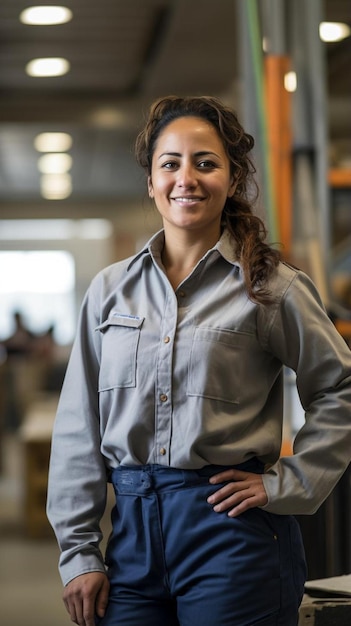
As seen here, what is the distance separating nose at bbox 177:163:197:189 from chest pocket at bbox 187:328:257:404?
0.73 ft

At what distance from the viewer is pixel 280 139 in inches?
148

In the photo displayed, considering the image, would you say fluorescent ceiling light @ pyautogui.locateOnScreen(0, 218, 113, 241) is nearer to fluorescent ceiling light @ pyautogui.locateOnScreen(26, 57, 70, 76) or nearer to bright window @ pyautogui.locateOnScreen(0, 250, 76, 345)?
bright window @ pyautogui.locateOnScreen(0, 250, 76, 345)

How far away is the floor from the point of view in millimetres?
4277

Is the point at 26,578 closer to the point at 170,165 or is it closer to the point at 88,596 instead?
the point at 88,596

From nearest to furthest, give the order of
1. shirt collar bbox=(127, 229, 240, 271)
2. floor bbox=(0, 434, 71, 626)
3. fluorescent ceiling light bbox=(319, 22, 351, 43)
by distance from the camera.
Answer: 1. shirt collar bbox=(127, 229, 240, 271)
2. floor bbox=(0, 434, 71, 626)
3. fluorescent ceiling light bbox=(319, 22, 351, 43)

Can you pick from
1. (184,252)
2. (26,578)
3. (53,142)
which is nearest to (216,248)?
(184,252)

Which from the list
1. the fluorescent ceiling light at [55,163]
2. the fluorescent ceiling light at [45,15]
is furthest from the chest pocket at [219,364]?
the fluorescent ceiling light at [55,163]

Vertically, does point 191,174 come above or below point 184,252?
above

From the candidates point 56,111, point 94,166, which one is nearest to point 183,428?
point 56,111

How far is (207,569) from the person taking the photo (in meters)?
1.56

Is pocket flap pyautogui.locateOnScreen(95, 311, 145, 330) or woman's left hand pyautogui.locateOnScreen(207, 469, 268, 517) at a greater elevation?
pocket flap pyautogui.locateOnScreen(95, 311, 145, 330)

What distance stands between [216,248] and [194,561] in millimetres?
476

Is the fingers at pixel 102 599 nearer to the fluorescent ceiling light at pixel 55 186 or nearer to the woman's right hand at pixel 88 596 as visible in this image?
the woman's right hand at pixel 88 596

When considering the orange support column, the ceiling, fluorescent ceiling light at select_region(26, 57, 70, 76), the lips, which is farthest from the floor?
fluorescent ceiling light at select_region(26, 57, 70, 76)
